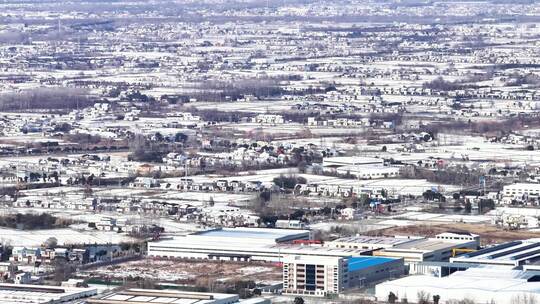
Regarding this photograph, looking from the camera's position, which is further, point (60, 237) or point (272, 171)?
point (272, 171)

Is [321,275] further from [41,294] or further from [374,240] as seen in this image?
[41,294]

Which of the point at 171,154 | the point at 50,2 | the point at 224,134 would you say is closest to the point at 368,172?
the point at 171,154

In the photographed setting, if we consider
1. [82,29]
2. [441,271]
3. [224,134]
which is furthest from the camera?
[82,29]

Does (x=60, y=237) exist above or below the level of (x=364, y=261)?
below

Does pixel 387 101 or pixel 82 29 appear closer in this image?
pixel 387 101

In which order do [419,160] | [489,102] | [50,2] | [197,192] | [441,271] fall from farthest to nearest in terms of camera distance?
[50,2] < [489,102] < [419,160] < [197,192] < [441,271]

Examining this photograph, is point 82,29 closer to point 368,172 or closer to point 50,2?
point 50,2

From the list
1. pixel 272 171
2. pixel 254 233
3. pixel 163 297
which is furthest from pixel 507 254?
pixel 272 171
